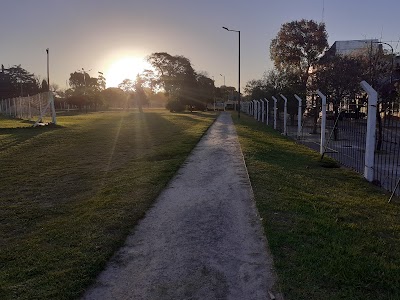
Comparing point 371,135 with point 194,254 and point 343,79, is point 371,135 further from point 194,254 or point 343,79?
point 343,79

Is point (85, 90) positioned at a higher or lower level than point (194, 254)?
higher

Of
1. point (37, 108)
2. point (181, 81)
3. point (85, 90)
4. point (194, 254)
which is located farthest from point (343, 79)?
point (85, 90)

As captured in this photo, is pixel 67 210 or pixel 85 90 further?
pixel 85 90

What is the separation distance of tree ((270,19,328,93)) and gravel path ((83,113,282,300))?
100 feet

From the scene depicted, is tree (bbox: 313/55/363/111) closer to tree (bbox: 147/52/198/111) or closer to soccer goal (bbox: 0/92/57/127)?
soccer goal (bbox: 0/92/57/127)

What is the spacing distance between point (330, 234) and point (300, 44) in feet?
112

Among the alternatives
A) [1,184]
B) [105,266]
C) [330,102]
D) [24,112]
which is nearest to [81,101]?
[24,112]

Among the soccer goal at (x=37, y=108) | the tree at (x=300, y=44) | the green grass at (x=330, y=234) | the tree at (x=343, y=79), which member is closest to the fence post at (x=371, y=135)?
the green grass at (x=330, y=234)

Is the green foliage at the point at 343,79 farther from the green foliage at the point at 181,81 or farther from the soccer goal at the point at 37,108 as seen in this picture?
the green foliage at the point at 181,81

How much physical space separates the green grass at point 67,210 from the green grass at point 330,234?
71.0 inches

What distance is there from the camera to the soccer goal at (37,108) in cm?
2487

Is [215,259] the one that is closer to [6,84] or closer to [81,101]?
[81,101]

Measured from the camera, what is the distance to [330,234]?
436 cm

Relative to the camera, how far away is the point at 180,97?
6022 centimetres
